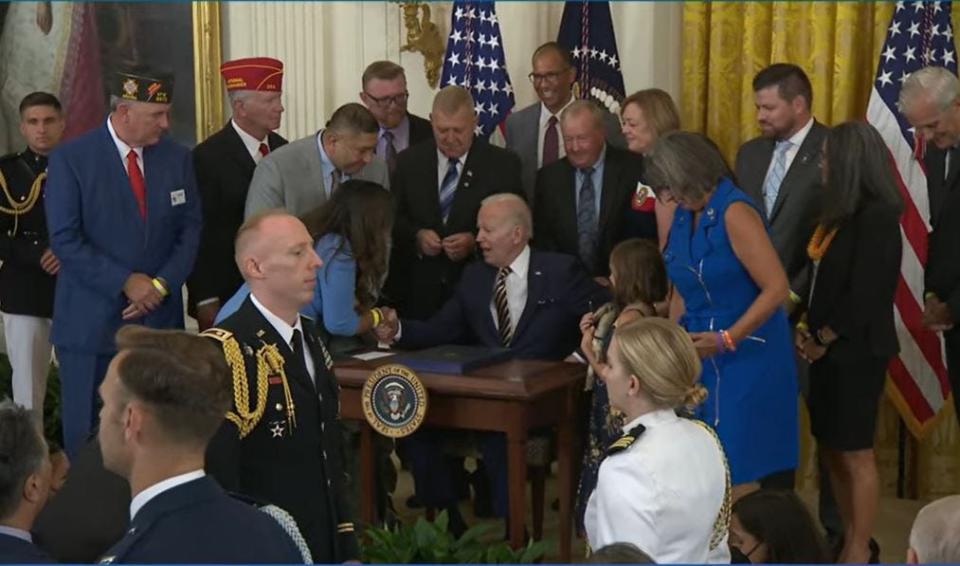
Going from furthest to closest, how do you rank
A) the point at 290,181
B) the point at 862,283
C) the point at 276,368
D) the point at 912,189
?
the point at 912,189, the point at 290,181, the point at 862,283, the point at 276,368

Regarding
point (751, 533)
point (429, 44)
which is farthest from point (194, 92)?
point (751, 533)

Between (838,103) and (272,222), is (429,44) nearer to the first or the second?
(838,103)

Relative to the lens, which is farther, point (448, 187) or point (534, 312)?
point (448, 187)

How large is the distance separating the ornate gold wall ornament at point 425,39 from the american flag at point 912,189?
241 centimetres

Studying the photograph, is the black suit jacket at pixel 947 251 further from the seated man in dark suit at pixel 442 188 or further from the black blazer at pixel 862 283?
the seated man in dark suit at pixel 442 188

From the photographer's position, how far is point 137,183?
604 centimetres

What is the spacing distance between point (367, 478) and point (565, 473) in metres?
0.79

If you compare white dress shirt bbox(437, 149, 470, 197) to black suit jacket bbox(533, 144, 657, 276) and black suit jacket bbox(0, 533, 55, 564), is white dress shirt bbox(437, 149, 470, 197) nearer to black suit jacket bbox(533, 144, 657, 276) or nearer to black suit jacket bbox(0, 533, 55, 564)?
black suit jacket bbox(533, 144, 657, 276)

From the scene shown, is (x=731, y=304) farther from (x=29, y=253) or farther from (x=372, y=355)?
(x=29, y=253)

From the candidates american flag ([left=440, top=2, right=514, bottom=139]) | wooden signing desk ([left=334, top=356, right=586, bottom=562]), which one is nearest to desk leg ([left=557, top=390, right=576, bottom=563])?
wooden signing desk ([left=334, top=356, right=586, bottom=562])

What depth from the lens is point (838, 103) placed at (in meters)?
7.21

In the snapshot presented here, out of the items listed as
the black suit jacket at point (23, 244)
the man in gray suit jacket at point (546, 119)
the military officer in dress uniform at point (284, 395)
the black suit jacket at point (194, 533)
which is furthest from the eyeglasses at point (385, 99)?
the black suit jacket at point (194, 533)

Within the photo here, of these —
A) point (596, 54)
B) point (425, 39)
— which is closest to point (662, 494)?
point (596, 54)

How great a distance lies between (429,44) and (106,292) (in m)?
2.89
